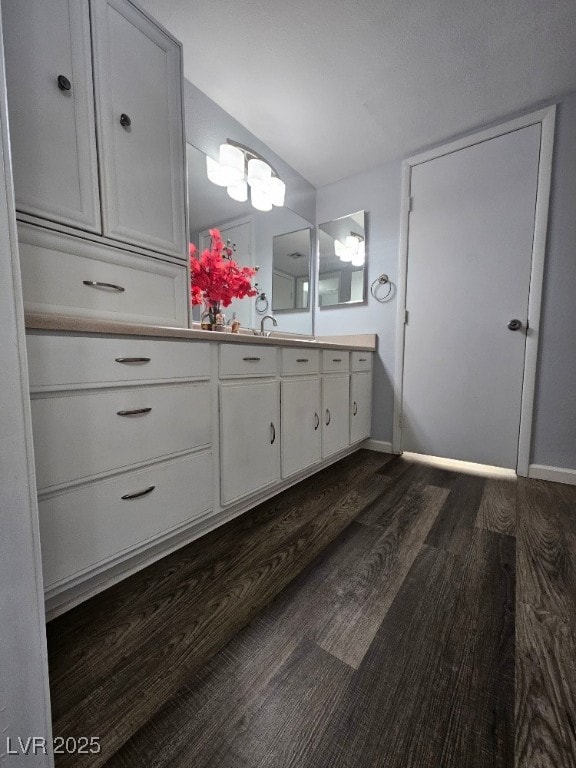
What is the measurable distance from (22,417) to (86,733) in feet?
2.15

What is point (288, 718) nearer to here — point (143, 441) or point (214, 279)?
point (143, 441)

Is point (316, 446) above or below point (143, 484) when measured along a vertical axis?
below

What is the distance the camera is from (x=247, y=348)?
1357mm

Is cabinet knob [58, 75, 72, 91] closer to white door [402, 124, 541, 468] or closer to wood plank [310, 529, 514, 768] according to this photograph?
wood plank [310, 529, 514, 768]

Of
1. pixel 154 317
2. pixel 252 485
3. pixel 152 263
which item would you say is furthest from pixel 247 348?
pixel 252 485

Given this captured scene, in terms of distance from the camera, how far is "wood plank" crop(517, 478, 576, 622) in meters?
0.95

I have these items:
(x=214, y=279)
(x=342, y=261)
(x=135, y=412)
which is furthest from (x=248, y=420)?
(x=342, y=261)

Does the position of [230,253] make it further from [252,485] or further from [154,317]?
[252,485]

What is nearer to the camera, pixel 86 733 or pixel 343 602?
pixel 86 733

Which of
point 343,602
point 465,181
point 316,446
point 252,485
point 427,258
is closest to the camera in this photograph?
point 343,602

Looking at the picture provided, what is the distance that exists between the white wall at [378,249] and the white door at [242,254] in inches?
35.0

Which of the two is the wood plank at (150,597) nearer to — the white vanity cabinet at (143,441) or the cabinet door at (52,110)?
the white vanity cabinet at (143,441)

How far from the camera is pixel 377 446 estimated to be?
8.27 feet

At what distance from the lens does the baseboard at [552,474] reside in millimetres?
1835
